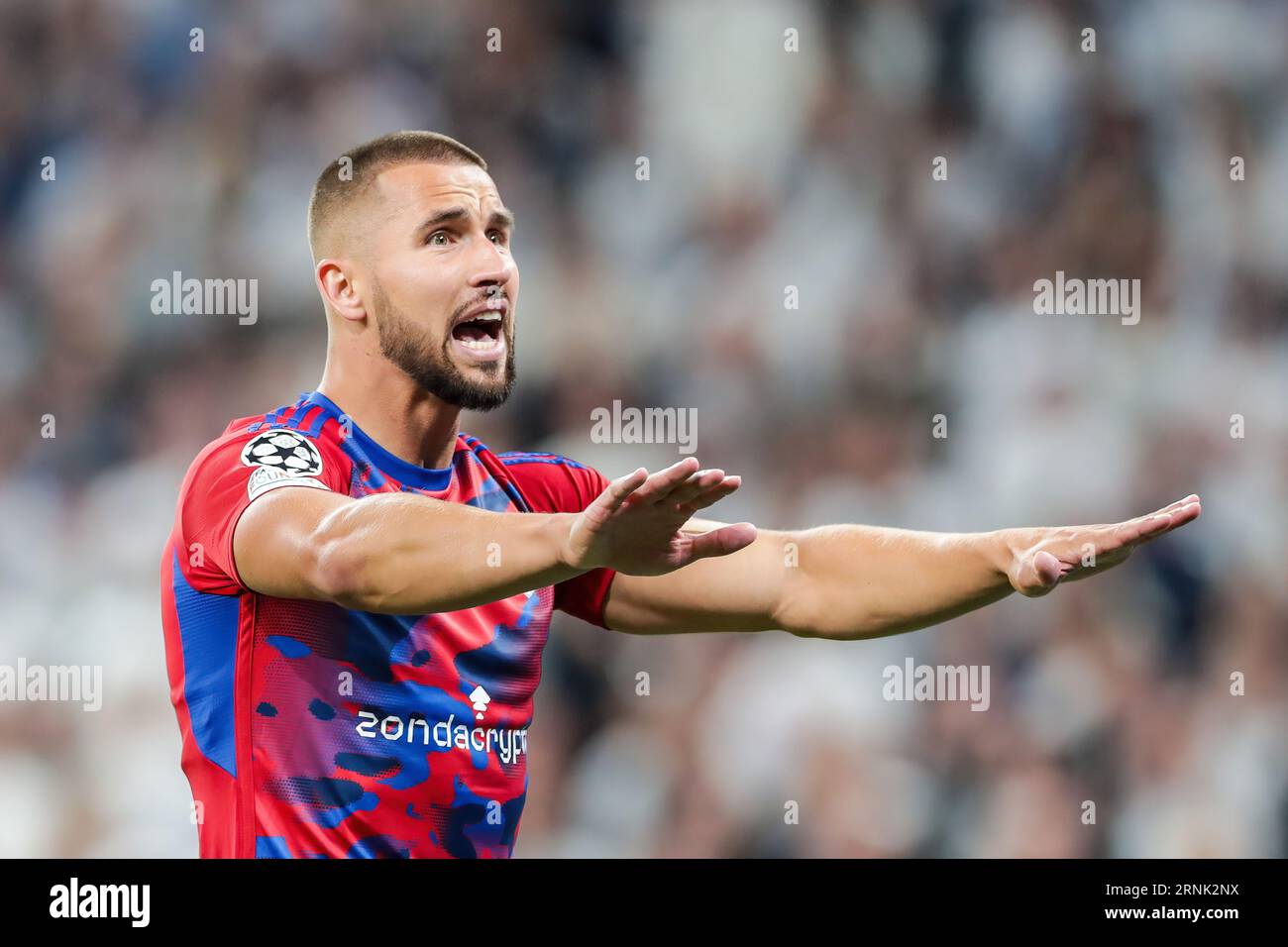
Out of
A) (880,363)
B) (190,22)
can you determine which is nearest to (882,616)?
(880,363)

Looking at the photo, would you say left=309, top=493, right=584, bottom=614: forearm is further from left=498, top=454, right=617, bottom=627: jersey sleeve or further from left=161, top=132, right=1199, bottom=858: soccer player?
left=498, top=454, right=617, bottom=627: jersey sleeve

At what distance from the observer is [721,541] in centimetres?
232

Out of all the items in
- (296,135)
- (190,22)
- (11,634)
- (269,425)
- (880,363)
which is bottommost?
(11,634)

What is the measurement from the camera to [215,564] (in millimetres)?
2855

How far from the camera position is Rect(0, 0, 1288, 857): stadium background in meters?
5.37

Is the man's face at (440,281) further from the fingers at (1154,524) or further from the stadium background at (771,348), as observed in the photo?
the stadium background at (771,348)

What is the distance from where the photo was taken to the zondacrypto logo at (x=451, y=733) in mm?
2945

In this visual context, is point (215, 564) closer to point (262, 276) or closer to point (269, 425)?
point (269, 425)

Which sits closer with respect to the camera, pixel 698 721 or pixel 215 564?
pixel 215 564

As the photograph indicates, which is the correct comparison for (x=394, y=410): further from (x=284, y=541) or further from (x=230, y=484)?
(x=284, y=541)

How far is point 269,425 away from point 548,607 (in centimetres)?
81

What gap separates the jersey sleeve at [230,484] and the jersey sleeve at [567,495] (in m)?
0.69

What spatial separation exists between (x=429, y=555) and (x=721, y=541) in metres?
0.52

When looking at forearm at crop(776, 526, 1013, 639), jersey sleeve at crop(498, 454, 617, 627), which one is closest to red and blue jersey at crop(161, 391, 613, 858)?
jersey sleeve at crop(498, 454, 617, 627)
